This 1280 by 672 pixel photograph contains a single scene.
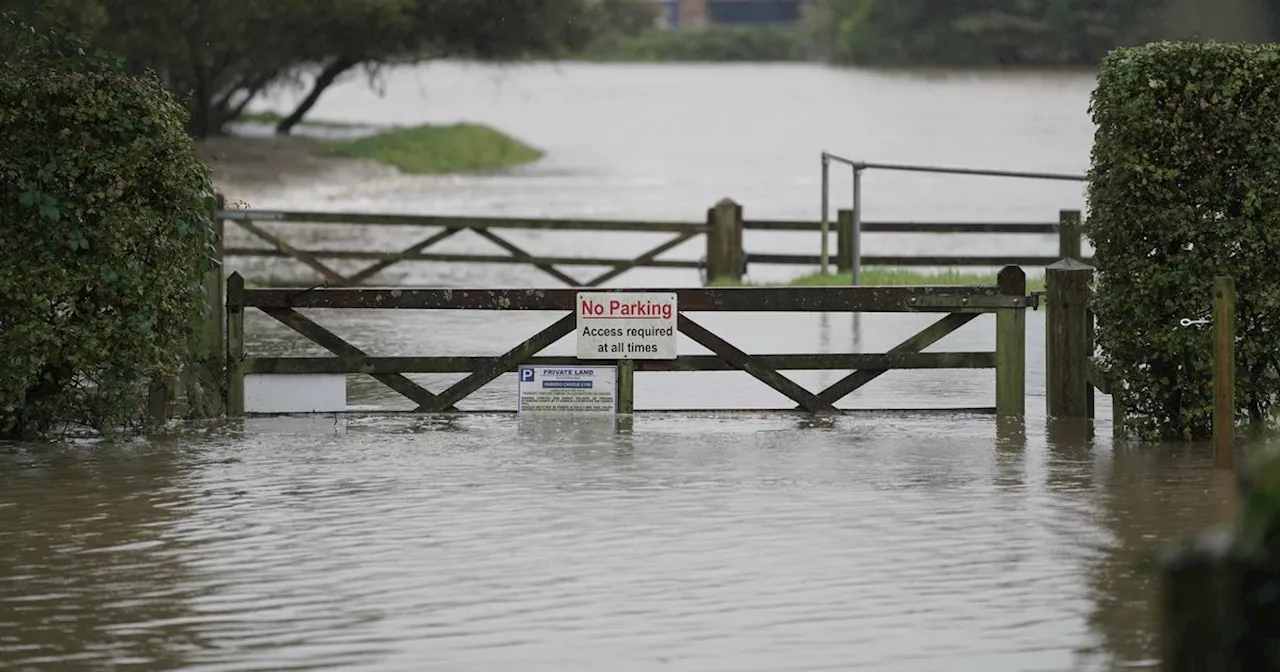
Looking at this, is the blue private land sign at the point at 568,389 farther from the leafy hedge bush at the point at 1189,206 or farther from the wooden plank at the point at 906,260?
the wooden plank at the point at 906,260

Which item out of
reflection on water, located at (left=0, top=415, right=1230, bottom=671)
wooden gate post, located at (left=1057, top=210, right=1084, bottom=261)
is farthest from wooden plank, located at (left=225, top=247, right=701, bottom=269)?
reflection on water, located at (left=0, top=415, right=1230, bottom=671)

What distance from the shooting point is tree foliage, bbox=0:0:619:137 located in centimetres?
4891

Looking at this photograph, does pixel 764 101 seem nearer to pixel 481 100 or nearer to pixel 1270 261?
pixel 481 100

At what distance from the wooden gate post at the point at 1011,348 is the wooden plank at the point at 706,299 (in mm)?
70

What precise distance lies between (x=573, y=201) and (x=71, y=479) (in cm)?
4412

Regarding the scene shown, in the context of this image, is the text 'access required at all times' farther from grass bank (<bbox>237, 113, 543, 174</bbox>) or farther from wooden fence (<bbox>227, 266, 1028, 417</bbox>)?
grass bank (<bbox>237, 113, 543, 174</bbox>)

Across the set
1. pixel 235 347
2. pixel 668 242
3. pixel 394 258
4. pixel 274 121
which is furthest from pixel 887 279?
pixel 274 121

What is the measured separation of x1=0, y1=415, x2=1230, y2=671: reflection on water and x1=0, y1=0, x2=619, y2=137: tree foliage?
33869mm

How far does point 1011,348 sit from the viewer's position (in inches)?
543

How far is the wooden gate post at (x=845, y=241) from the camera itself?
2458 centimetres

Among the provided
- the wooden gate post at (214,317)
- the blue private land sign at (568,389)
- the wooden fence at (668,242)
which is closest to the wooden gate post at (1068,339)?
the blue private land sign at (568,389)

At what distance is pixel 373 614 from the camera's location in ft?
26.5

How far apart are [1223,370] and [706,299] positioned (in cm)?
356

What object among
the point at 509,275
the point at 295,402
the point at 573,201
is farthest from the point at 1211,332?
the point at 573,201
